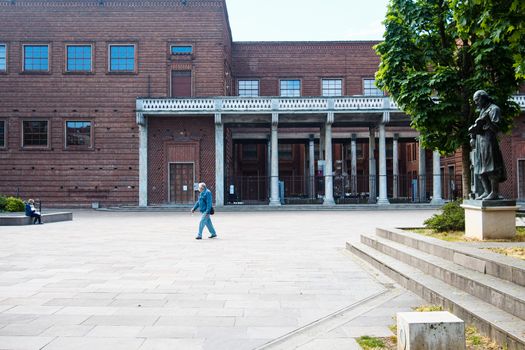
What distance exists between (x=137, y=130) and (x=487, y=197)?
86.9ft

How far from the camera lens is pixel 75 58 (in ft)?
107

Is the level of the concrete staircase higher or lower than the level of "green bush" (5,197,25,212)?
lower

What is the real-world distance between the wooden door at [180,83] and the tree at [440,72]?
879 inches

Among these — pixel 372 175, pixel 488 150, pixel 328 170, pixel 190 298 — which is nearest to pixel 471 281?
pixel 190 298

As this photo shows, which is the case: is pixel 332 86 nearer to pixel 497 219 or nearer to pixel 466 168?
pixel 466 168

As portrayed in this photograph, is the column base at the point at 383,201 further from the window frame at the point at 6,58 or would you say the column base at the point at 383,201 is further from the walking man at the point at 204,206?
the window frame at the point at 6,58

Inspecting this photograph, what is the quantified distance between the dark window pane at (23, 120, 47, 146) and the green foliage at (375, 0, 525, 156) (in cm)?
2620

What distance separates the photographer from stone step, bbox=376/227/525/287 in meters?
5.32

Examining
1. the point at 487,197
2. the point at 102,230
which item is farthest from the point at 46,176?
the point at 487,197

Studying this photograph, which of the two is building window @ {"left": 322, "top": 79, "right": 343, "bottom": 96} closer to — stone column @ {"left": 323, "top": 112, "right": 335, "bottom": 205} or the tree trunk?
stone column @ {"left": 323, "top": 112, "right": 335, "bottom": 205}

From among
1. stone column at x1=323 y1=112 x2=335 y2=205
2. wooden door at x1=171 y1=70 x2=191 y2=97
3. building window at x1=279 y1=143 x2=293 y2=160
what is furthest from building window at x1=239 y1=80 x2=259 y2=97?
A: building window at x1=279 y1=143 x2=293 y2=160

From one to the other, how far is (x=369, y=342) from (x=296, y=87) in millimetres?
36572

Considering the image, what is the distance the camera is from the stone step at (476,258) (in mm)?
5320

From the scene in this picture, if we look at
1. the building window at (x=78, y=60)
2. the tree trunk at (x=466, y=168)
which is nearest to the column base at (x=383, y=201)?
the tree trunk at (x=466, y=168)
